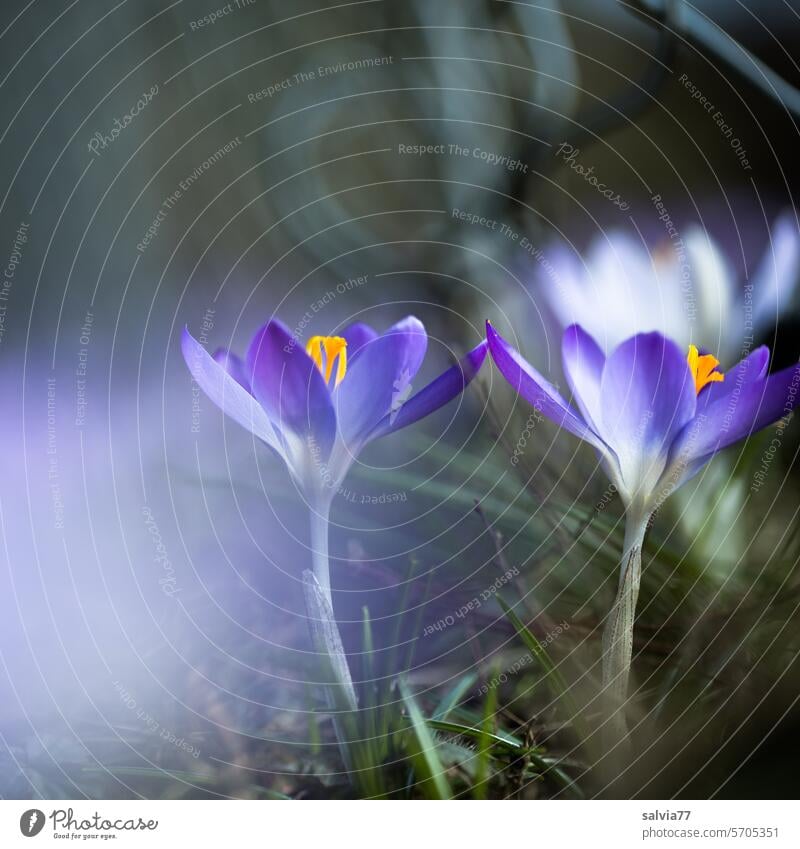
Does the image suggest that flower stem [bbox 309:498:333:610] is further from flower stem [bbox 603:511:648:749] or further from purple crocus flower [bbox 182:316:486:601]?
flower stem [bbox 603:511:648:749]

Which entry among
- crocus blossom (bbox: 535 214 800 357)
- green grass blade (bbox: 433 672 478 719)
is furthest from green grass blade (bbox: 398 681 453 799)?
crocus blossom (bbox: 535 214 800 357)

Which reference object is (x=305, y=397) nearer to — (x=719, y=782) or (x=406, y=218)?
(x=406, y=218)

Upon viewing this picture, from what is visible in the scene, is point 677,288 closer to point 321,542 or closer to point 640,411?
point 640,411

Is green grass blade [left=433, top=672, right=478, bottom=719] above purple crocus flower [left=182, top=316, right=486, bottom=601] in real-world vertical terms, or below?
below

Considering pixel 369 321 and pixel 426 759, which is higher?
pixel 369 321

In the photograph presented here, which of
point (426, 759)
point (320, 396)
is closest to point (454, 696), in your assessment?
point (426, 759)

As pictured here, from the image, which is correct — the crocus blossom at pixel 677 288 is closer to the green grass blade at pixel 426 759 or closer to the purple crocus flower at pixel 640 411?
the purple crocus flower at pixel 640 411

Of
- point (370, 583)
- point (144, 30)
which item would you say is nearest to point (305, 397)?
point (370, 583)
